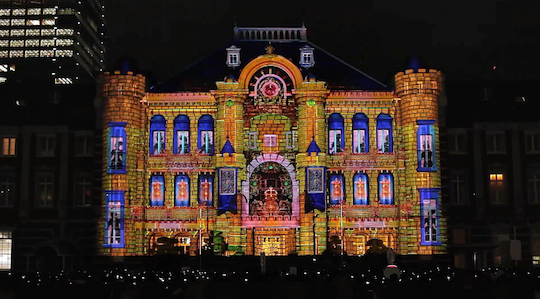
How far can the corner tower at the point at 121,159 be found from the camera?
217 feet

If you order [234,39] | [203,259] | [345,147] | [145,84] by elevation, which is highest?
[234,39]

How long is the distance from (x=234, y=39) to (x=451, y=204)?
956 inches

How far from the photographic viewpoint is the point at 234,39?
75.2 meters

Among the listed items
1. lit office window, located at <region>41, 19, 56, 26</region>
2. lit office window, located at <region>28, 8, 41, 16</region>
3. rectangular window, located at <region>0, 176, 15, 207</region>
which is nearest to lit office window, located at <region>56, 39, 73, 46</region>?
lit office window, located at <region>41, 19, 56, 26</region>

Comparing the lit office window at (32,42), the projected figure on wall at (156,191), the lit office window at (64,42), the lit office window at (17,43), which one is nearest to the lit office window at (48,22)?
the lit office window at (64,42)

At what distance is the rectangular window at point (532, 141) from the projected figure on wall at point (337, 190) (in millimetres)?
16358

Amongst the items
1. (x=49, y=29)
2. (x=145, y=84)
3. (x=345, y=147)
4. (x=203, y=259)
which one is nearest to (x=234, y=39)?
(x=145, y=84)

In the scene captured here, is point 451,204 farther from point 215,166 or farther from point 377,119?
point 215,166

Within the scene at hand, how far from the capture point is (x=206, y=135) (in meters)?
69.9

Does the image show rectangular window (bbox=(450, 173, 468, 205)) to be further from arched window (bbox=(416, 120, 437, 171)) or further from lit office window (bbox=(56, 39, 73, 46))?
lit office window (bbox=(56, 39, 73, 46))

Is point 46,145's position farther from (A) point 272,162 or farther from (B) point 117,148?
(A) point 272,162

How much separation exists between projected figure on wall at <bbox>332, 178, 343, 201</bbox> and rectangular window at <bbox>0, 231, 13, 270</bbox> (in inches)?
1078

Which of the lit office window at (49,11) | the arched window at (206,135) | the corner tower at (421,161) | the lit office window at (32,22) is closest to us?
the corner tower at (421,161)

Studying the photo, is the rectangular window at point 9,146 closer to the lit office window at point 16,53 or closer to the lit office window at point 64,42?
the lit office window at point 64,42
